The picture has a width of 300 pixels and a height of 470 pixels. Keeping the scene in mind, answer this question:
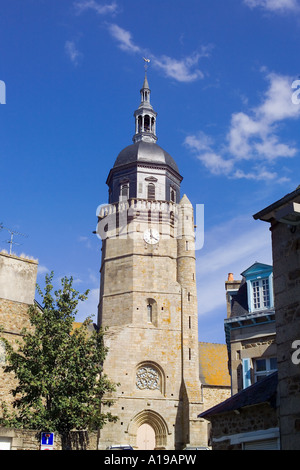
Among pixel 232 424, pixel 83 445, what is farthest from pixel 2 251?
pixel 232 424

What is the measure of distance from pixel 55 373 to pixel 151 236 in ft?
44.4

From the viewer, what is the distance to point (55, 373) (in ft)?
70.9

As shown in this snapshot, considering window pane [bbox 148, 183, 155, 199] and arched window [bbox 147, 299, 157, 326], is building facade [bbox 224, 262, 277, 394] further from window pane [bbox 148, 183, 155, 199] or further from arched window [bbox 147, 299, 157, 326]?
window pane [bbox 148, 183, 155, 199]

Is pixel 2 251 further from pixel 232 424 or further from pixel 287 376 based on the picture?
pixel 287 376

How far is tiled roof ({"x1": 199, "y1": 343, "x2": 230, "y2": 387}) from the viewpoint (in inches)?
1422

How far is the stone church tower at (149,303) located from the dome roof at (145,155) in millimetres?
69

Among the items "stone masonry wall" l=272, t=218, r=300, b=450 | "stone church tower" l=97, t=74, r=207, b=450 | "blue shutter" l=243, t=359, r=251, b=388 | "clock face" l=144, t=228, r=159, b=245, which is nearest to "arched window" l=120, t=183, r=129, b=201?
"stone church tower" l=97, t=74, r=207, b=450

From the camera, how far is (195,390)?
30.3m

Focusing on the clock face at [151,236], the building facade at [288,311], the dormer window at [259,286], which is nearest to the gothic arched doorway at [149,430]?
the clock face at [151,236]

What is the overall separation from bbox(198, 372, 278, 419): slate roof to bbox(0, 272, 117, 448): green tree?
9.53 metres

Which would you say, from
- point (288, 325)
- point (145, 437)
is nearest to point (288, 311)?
point (288, 325)

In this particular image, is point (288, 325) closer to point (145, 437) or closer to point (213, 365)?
point (145, 437)

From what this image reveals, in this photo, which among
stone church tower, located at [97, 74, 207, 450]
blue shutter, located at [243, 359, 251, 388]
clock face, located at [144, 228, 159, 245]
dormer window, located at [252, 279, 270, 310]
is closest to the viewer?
blue shutter, located at [243, 359, 251, 388]
